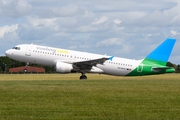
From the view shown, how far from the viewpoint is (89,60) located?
109 feet

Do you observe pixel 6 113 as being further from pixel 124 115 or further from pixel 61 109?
pixel 124 115

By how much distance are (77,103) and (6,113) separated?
145 inches

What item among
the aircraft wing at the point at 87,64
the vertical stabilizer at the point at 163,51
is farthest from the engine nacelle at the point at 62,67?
the vertical stabilizer at the point at 163,51

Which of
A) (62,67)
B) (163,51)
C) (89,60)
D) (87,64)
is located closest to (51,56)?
(62,67)

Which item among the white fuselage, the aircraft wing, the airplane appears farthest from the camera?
the white fuselage

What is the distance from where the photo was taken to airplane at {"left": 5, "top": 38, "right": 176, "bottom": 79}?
34562 mm

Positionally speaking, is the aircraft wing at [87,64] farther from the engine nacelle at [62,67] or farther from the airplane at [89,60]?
the engine nacelle at [62,67]

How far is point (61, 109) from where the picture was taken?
11719 mm

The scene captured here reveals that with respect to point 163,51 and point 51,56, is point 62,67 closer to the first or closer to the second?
point 51,56

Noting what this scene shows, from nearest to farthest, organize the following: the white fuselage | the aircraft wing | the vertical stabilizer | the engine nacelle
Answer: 1. the engine nacelle
2. the aircraft wing
3. the white fuselage
4. the vertical stabilizer

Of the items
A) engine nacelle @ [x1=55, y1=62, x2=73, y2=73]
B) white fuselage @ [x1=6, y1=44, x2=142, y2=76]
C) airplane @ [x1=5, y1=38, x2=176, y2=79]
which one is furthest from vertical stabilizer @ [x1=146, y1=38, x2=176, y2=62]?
engine nacelle @ [x1=55, y1=62, x2=73, y2=73]

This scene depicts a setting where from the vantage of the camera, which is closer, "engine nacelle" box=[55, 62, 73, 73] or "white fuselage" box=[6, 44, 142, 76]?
"engine nacelle" box=[55, 62, 73, 73]

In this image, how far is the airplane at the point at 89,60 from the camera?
3456 centimetres

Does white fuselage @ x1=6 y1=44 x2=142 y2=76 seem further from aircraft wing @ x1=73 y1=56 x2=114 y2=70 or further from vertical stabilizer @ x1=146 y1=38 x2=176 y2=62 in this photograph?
vertical stabilizer @ x1=146 y1=38 x2=176 y2=62
